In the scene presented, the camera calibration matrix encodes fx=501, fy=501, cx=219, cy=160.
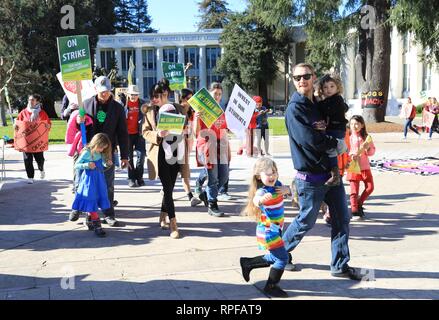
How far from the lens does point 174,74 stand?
1208 centimetres

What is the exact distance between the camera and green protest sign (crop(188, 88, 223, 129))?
7.09 metres

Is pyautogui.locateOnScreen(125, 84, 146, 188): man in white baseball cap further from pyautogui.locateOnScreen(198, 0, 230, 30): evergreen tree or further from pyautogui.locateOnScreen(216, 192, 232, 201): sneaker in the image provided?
pyautogui.locateOnScreen(198, 0, 230, 30): evergreen tree

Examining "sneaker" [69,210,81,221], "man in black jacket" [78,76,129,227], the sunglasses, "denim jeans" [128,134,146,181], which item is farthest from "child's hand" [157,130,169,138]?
"denim jeans" [128,134,146,181]

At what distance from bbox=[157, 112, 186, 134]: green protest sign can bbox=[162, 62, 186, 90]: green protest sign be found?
5.89m

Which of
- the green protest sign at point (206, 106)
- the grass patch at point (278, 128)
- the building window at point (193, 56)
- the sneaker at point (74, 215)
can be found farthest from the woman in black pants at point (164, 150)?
the building window at point (193, 56)

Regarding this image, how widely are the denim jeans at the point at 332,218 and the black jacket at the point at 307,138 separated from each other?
0.20 metres

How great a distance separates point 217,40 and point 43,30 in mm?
26732

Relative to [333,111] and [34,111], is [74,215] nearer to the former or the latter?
[333,111]

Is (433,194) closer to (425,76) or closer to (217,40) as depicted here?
(425,76)

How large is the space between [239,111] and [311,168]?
3180mm

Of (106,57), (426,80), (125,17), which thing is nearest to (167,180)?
(426,80)
